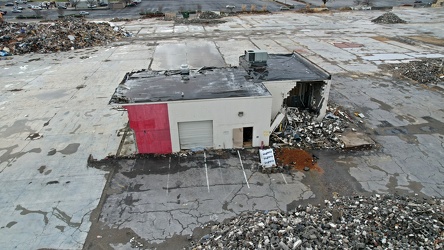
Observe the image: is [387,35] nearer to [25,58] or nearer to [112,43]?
[112,43]

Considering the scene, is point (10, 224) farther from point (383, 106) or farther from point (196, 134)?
point (383, 106)

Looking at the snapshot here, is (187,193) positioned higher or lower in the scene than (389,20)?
lower

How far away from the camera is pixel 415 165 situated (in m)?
11.6

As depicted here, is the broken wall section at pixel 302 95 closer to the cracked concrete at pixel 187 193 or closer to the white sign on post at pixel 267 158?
the white sign on post at pixel 267 158

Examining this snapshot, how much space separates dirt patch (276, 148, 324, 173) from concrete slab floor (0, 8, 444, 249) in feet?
1.21

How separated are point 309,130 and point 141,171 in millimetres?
7545

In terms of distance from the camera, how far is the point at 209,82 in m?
13.5

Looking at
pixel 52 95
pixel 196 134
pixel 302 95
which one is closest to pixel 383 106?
pixel 302 95

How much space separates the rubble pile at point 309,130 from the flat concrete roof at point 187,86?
90.5 inches

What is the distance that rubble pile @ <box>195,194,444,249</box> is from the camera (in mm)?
7309

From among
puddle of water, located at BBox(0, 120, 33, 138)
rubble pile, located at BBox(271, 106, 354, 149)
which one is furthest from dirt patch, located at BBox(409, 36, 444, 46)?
puddle of water, located at BBox(0, 120, 33, 138)

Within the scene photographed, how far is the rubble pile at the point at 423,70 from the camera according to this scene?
Result: 811 inches

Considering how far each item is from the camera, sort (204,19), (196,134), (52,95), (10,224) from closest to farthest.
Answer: (10,224) < (196,134) < (52,95) < (204,19)

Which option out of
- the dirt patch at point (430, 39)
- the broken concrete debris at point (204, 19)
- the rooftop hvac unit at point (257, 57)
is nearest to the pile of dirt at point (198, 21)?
the broken concrete debris at point (204, 19)
